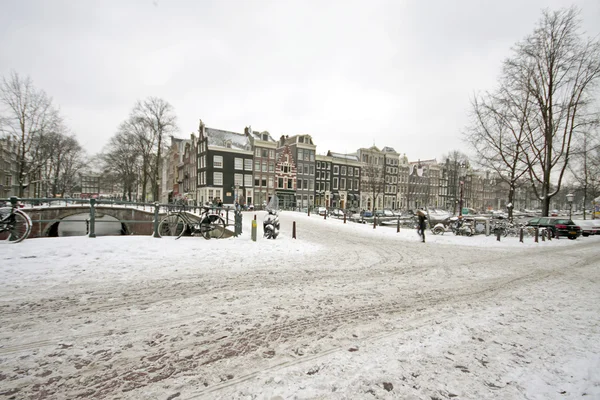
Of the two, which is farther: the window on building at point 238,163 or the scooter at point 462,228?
the window on building at point 238,163

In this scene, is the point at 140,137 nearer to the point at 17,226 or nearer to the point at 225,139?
the point at 225,139

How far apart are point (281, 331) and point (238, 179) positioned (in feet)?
153

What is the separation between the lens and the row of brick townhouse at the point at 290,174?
47.6 m

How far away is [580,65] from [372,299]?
988 inches

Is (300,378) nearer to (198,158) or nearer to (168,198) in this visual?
(198,158)

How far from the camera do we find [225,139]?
1928 inches

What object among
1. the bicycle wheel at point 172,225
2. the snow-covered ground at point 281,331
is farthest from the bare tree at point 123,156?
the snow-covered ground at point 281,331

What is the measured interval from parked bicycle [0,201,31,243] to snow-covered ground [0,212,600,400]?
797 millimetres

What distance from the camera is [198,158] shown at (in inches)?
1967

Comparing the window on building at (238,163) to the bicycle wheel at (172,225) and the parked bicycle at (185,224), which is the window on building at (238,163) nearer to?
the parked bicycle at (185,224)

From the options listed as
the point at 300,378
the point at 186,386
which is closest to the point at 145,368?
the point at 186,386

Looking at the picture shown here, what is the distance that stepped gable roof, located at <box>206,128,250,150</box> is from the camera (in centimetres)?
4747

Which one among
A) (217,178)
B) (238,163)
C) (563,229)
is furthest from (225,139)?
(563,229)

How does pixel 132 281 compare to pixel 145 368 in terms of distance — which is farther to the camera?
pixel 132 281
